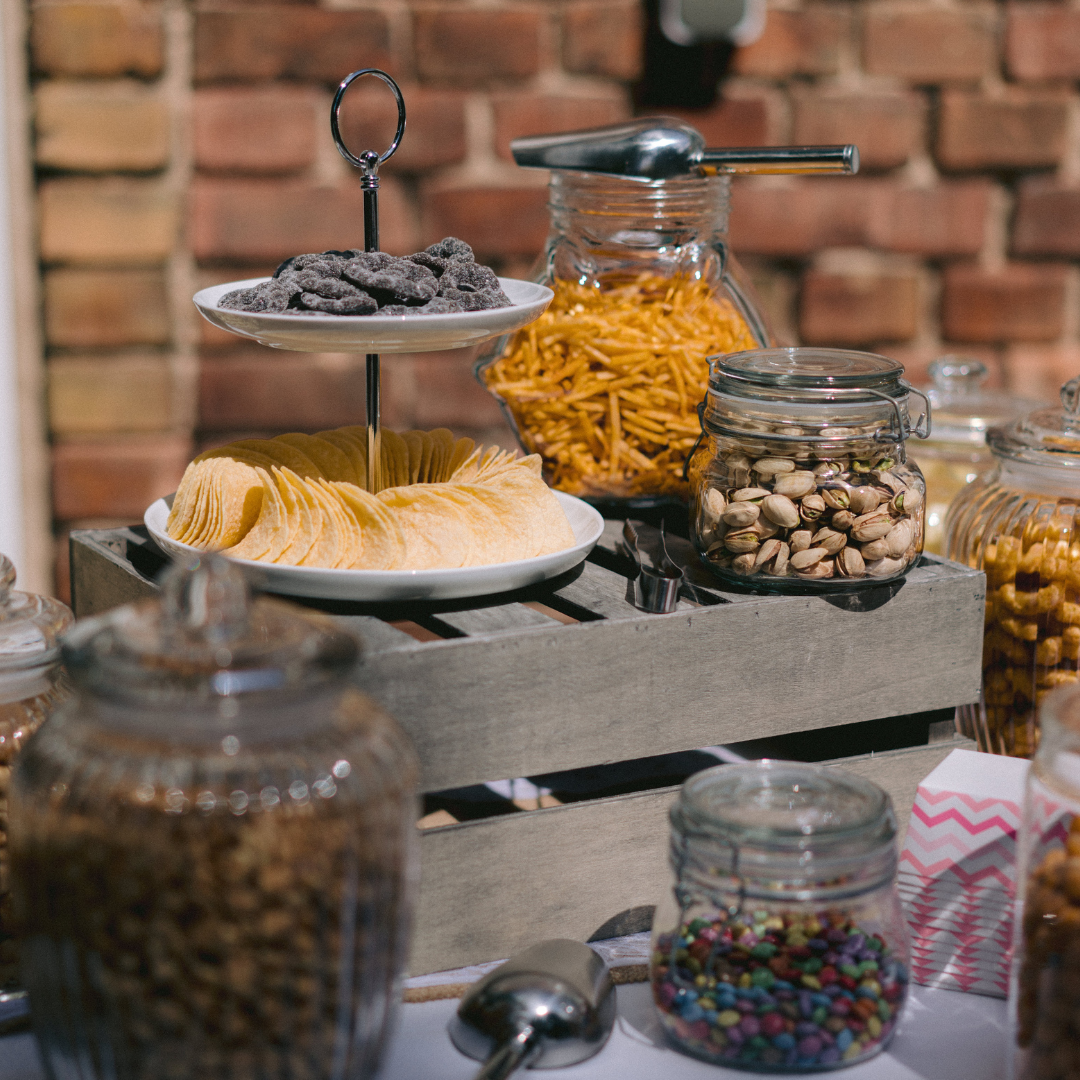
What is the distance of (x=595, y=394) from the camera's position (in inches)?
38.6

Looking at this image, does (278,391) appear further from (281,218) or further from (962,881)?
(962,881)

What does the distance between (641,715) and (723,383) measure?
0.75ft

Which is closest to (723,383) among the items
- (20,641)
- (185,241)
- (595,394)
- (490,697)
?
(595,394)

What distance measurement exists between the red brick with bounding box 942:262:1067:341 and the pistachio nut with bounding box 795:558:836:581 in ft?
3.20

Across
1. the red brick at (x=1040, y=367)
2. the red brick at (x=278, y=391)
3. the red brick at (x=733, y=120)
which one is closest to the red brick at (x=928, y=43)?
the red brick at (x=733, y=120)

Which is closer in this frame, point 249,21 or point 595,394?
point 595,394

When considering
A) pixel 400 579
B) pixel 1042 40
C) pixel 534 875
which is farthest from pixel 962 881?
pixel 1042 40

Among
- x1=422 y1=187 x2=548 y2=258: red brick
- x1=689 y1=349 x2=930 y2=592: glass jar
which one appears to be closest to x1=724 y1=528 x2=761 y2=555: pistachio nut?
x1=689 y1=349 x2=930 y2=592: glass jar

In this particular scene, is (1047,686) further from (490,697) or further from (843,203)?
(843,203)

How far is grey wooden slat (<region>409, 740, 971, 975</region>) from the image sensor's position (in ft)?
2.46

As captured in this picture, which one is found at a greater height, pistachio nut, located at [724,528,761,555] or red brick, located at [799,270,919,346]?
red brick, located at [799,270,919,346]

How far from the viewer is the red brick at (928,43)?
164cm

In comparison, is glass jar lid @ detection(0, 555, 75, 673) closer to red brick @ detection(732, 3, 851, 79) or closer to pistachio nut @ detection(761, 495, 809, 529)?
pistachio nut @ detection(761, 495, 809, 529)

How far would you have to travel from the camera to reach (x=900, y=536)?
32.4 inches
